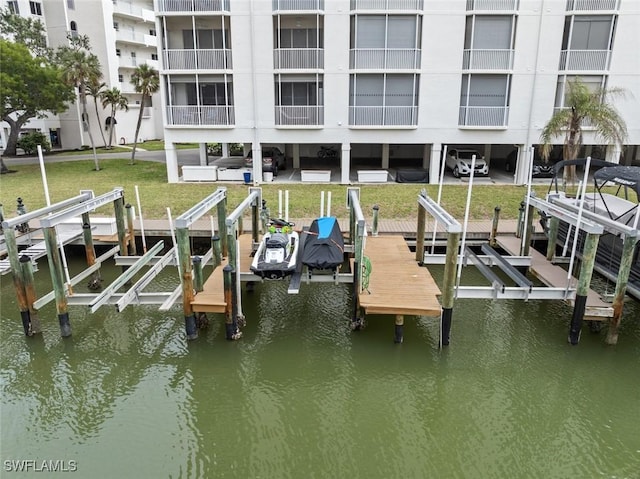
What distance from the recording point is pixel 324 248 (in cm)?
1140

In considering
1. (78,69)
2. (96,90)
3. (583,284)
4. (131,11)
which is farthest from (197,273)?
(131,11)

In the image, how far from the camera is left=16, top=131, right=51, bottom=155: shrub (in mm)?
39781

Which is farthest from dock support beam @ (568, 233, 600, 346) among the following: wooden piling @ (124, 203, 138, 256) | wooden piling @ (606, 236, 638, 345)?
wooden piling @ (124, 203, 138, 256)

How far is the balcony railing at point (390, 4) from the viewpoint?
23.6 metres

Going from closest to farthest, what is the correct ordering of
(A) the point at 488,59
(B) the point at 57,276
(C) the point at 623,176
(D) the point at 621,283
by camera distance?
(D) the point at 621,283 < (B) the point at 57,276 < (C) the point at 623,176 < (A) the point at 488,59

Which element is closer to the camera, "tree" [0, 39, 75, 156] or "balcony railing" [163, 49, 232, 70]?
"balcony railing" [163, 49, 232, 70]

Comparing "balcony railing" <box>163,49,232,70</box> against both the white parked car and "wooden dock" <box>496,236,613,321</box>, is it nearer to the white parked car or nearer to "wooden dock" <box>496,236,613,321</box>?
the white parked car

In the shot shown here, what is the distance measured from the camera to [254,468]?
293 inches

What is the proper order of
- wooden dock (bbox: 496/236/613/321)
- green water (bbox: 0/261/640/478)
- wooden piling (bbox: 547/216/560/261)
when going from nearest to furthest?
green water (bbox: 0/261/640/478) → wooden dock (bbox: 496/236/613/321) → wooden piling (bbox: 547/216/560/261)

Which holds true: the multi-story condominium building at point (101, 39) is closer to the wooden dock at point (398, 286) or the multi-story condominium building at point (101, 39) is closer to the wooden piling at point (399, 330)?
the wooden dock at point (398, 286)

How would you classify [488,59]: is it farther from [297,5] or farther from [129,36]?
[129,36]

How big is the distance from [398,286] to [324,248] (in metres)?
1.99

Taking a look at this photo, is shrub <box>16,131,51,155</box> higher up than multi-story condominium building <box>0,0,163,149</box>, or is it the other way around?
multi-story condominium building <box>0,0,163,149</box>

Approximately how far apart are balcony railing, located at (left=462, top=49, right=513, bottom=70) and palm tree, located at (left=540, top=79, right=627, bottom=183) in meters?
3.26
